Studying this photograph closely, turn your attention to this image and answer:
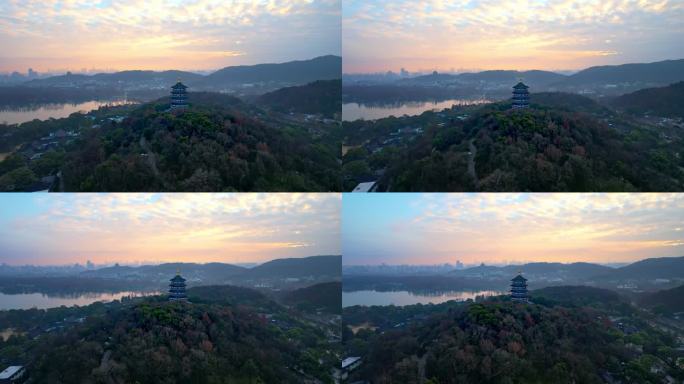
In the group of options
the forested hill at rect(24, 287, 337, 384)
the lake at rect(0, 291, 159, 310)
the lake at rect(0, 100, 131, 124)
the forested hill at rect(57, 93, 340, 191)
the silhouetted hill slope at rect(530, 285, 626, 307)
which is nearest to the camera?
the forested hill at rect(57, 93, 340, 191)

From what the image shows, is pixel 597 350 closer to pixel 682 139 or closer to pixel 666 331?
pixel 666 331

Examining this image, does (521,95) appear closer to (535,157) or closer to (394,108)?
(535,157)

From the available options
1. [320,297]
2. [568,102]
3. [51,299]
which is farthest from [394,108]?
[51,299]

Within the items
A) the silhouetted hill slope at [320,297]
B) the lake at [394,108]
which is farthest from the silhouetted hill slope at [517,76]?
the silhouetted hill slope at [320,297]

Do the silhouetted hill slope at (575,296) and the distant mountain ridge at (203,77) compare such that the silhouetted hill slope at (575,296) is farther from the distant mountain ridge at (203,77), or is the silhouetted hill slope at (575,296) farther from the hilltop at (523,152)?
the distant mountain ridge at (203,77)

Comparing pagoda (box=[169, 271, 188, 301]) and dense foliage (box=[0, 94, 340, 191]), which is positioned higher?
dense foliage (box=[0, 94, 340, 191])

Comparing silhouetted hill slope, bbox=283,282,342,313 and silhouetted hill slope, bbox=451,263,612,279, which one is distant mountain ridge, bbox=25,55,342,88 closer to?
silhouetted hill slope, bbox=283,282,342,313

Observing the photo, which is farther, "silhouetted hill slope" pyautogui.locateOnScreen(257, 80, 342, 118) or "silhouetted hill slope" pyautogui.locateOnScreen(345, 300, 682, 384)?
"silhouetted hill slope" pyautogui.locateOnScreen(257, 80, 342, 118)

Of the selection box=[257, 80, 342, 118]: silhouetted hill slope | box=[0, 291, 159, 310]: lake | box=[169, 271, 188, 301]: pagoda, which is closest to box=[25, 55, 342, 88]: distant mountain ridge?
box=[257, 80, 342, 118]: silhouetted hill slope
